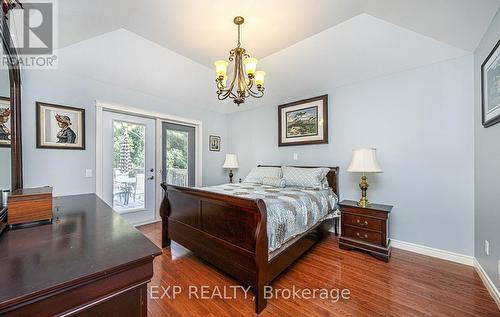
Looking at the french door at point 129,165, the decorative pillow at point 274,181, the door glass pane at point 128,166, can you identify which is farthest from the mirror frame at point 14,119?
the decorative pillow at point 274,181

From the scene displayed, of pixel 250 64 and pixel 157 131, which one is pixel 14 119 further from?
pixel 157 131

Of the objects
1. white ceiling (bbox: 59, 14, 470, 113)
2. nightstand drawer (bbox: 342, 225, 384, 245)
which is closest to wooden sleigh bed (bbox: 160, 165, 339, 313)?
nightstand drawer (bbox: 342, 225, 384, 245)

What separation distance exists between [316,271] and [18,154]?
2800 mm

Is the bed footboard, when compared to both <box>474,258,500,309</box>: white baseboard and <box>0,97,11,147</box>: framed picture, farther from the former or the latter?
<box>474,258,500,309</box>: white baseboard

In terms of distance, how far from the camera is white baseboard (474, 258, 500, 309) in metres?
1.73

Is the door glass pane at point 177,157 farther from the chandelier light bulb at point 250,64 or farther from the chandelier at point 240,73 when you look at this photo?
the chandelier light bulb at point 250,64

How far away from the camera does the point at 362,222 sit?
8.73ft

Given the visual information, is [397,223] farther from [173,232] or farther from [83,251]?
[83,251]

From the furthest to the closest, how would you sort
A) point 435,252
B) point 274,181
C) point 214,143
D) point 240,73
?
point 214,143, point 274,181, point 435,252, point 240,73

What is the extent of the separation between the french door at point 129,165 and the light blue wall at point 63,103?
23cm

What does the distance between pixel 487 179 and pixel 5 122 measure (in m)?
3.91

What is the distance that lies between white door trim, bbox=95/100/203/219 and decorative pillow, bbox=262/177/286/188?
1.69m

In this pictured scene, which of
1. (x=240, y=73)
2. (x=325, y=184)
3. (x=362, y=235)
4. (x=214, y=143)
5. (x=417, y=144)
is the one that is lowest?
(x=362, y=235)

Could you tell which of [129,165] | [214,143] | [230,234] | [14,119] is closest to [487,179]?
[230,234]
